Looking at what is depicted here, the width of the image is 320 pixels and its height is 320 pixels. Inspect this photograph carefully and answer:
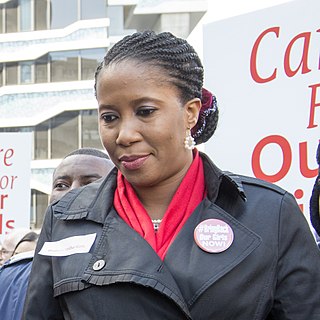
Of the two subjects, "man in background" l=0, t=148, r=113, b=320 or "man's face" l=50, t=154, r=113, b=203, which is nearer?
"man in background" l=0, t=148, r=113, b=320

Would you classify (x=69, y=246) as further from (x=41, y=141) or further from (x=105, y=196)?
(x=41, y=141)

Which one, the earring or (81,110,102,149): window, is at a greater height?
the earring

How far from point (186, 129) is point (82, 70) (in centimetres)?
2137

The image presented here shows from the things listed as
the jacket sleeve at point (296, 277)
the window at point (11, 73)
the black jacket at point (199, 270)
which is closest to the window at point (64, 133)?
the window at point (11, 73)

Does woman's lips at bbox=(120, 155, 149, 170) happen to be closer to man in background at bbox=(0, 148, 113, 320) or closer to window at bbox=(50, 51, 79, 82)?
man in background at bbox=(0, 148, 113, 320)

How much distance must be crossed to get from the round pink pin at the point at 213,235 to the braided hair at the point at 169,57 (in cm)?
26

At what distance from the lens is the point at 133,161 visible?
201 centimetres

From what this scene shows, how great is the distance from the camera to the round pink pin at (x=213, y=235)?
6.51 ft

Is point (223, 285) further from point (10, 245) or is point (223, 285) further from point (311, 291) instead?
point (10, 245)

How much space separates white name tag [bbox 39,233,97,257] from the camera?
2047 millimetres

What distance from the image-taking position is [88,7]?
23.6m

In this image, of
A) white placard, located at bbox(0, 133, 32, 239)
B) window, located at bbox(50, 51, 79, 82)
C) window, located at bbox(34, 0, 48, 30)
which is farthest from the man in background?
window, located at bbox(34, 0, 48, 30)

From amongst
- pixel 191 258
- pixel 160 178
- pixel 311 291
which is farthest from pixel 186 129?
pixel 311 291

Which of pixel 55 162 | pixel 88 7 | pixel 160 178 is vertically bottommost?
pixel 55 162
